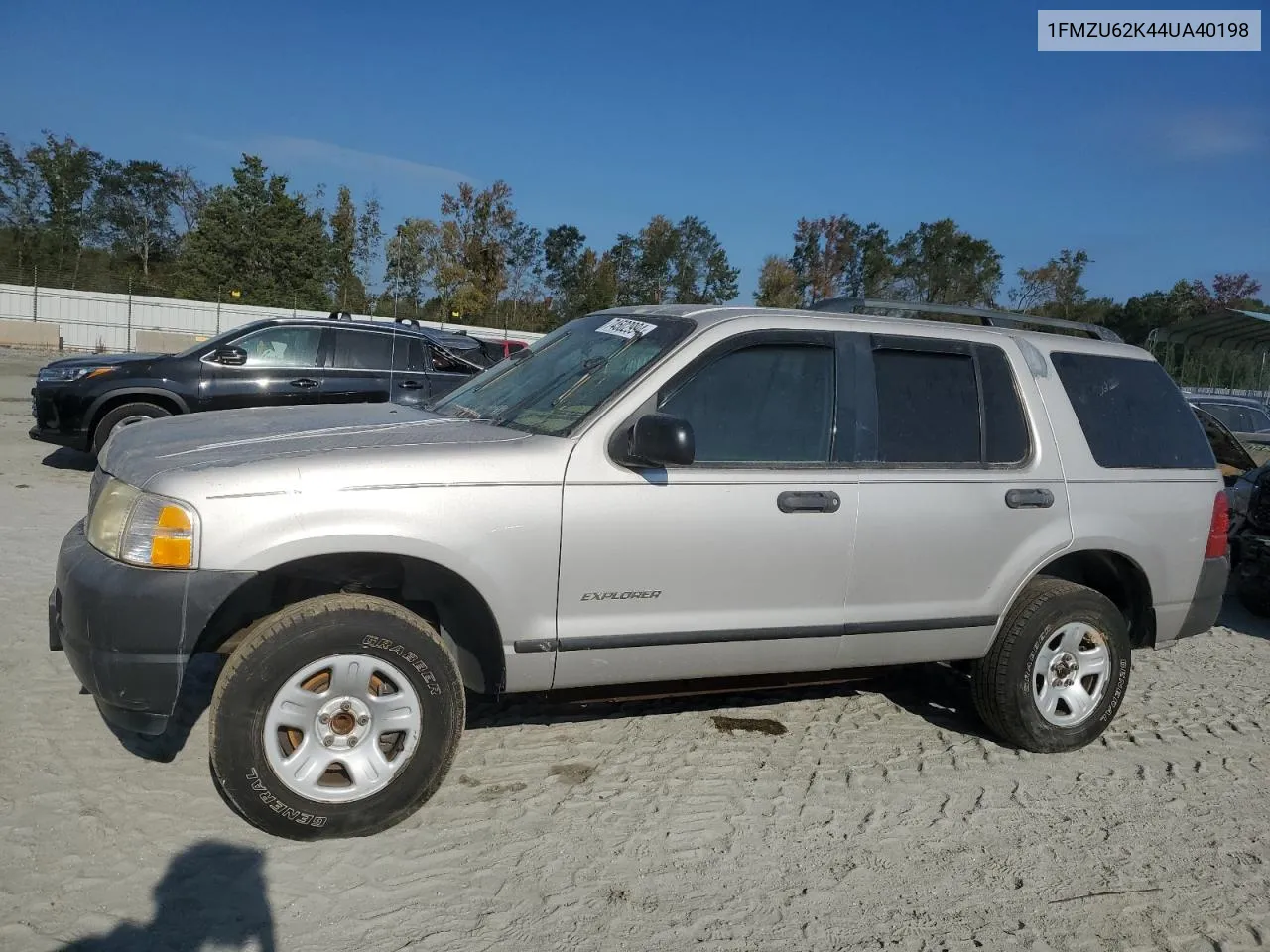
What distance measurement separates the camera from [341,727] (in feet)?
11.3

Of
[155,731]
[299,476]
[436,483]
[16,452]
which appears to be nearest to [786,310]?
[436,483]

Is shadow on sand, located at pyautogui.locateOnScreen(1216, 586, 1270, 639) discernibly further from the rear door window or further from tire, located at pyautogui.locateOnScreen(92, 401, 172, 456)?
tire, located at pyautogui.locateOnScreen(92, 401, 172, 456)

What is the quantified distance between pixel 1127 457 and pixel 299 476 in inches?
149

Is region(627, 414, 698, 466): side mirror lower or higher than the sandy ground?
higher

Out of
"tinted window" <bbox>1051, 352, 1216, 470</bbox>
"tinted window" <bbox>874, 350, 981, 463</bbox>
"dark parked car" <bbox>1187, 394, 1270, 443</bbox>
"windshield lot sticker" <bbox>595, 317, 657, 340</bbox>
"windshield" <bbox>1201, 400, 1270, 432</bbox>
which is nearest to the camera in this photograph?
"windshield lot sticker" <bbox>595, 317, 657, 340</bbox>

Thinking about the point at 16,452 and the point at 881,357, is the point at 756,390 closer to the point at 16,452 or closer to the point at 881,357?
the point at 881,357

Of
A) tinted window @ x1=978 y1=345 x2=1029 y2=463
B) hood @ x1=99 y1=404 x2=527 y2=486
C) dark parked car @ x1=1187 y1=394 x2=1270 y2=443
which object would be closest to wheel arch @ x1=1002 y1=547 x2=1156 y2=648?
tinted window @ x1=978 y1=345 x2=1029 y2=463

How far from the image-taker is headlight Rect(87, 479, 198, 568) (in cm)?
321

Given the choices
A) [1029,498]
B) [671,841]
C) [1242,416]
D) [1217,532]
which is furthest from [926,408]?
[1242,416]

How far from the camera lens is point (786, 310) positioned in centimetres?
432

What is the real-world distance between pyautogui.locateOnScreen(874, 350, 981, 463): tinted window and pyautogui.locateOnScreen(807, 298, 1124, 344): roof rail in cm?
41

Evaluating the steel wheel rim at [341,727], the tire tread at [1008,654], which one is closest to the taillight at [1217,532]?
the tire tread at [1008,654]

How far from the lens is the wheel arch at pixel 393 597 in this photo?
348 centimetres

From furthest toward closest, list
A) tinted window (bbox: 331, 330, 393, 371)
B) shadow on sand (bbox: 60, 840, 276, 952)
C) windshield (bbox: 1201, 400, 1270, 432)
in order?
1. windshield (bbox: 1201, 400, 1270, 432)
2. tinted window (bbox: 331, 330, 393, 371)
3. shadow on sand (bbox: 60, 840, 276, 952)
